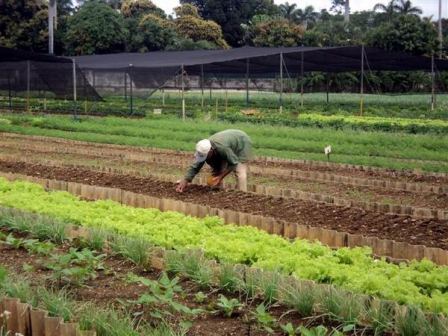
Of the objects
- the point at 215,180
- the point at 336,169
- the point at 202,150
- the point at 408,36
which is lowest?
the point at 336,169

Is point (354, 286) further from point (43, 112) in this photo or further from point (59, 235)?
point (43, 112)

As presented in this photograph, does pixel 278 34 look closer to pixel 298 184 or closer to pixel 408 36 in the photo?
pixel 408 36

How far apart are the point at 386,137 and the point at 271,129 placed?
383 cm

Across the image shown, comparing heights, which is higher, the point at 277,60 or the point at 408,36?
the point at 408,36

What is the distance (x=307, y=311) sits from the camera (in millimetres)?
4941

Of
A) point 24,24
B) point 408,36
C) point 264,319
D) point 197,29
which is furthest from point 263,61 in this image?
point 197,29

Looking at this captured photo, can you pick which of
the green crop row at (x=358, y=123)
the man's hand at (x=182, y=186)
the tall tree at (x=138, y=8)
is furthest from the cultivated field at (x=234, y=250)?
the tall tree at (x=138, y=8)

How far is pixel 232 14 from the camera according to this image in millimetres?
69062

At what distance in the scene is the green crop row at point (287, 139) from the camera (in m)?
15.6

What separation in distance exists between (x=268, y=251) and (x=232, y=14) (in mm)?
64700

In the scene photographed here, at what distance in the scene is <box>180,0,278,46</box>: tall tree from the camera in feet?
226

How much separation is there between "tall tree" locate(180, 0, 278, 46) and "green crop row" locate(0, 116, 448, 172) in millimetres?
46168

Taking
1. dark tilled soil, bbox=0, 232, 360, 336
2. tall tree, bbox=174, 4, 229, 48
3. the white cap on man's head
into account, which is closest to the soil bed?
the white cap on man's head

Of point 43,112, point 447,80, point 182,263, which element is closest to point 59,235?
point 182,263
